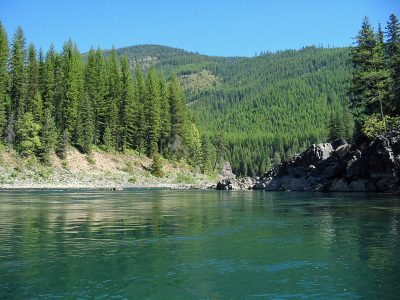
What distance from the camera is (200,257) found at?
64.1 feet

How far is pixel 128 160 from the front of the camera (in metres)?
107

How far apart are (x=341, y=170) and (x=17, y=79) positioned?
6808cm

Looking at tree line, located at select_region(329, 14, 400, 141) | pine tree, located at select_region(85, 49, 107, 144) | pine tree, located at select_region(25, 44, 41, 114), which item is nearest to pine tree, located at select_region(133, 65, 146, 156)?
pine tree, located at select_region(85, 49, 107, 144)

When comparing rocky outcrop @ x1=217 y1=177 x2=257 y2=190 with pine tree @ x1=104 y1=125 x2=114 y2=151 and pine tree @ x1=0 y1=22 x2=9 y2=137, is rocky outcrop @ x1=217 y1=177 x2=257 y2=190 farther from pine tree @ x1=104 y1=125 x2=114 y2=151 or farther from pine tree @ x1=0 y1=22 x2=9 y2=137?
pine tree @ x1=0 y1=22 x2=9 y2=137

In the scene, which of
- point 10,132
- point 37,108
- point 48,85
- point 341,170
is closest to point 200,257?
point 341,170

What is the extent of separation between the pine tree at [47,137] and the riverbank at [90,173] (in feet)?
5.79

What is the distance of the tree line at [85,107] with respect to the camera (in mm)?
90562

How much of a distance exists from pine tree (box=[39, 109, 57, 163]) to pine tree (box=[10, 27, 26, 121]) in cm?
530

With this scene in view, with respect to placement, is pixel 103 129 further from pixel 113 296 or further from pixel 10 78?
pixel 113 296

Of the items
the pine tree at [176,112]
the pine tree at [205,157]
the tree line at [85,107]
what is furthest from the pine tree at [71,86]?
the pine tree at [205,157]

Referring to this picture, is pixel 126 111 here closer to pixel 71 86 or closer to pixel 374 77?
pixel 71 86

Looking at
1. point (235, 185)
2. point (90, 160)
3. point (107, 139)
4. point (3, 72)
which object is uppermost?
point (3, 72)

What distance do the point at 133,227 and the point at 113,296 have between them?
1473cm

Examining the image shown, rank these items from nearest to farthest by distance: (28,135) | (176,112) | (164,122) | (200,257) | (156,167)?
(200,257)
(28,135)
(156,167)
(164,122)
(176,112)
